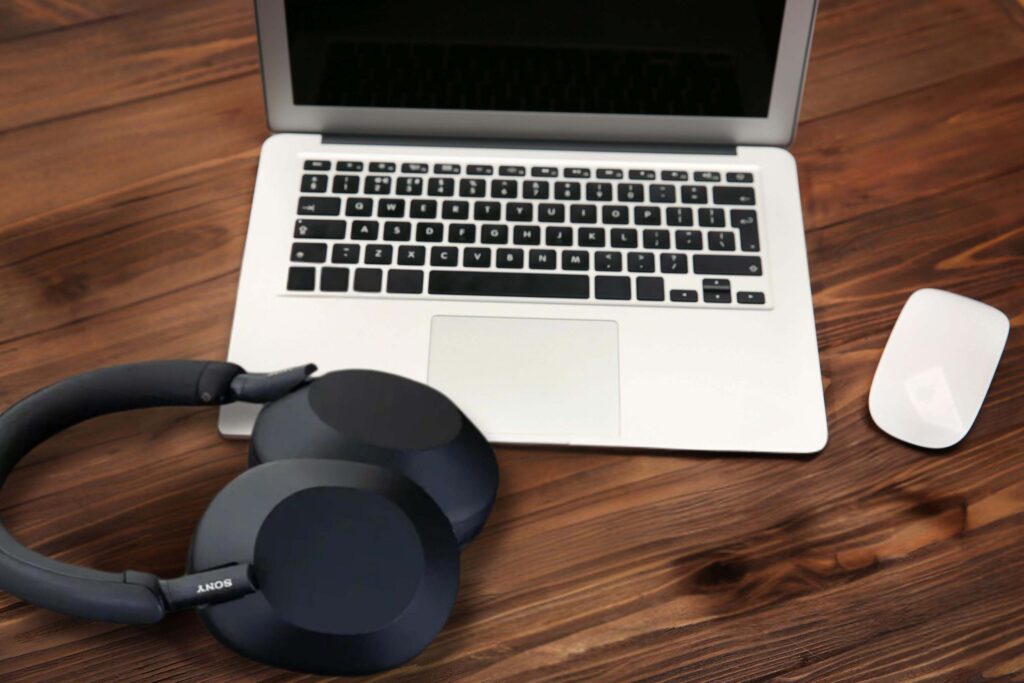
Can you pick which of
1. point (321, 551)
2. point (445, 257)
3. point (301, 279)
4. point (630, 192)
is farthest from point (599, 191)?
point (321, 551)

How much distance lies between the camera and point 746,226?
2.71 ft

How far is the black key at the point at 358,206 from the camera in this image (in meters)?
0.83

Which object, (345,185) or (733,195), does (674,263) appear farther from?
(345,185)

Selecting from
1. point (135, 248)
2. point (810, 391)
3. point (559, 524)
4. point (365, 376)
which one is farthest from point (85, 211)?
point (810, 391)

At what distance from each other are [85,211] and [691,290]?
480 millimetres

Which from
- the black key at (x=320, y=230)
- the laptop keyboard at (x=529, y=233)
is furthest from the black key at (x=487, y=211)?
the black key at (x=320, y=230)

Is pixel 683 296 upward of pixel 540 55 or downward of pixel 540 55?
downward

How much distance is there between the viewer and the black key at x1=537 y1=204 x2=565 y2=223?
83 cm

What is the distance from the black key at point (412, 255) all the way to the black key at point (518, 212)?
0.07 metres

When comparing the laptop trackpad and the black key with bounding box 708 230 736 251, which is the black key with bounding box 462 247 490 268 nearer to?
the laptop trackpad

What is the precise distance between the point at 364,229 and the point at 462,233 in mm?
74

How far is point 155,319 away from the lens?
31.5 inches

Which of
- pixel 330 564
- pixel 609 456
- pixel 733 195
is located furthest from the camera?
pixel 733 195

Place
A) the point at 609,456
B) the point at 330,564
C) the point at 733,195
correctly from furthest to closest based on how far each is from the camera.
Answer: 1. the point at 733,195
2. the point at 609,456
3. the point at 330,564
